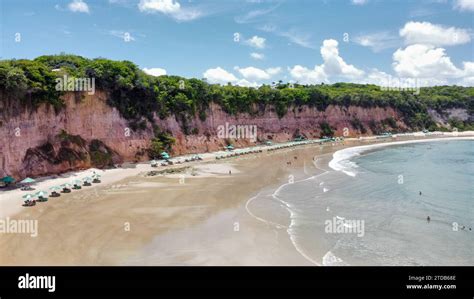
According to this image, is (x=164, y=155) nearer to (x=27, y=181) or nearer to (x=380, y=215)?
(x=27, y=181)

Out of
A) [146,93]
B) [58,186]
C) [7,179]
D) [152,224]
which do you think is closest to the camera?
[152,224]

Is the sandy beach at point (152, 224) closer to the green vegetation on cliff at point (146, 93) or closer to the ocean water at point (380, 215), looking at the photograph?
the ocean water at point (380, 215)

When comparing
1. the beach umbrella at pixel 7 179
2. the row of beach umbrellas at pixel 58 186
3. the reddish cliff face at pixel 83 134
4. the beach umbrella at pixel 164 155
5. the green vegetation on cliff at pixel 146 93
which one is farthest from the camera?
the beach umbrella at pixel 164 155

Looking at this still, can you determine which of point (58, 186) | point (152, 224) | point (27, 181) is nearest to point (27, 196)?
point (58, 186)

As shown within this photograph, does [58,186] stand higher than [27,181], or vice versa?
[27,181]

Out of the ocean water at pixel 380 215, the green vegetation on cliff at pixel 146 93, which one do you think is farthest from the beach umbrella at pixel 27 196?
the ocean water at pixel 380 215

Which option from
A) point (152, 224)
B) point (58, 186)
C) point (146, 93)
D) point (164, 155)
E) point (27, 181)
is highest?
point (146, 93)

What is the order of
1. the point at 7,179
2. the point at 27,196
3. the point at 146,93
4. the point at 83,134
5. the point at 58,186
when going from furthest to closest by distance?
the point at 146,93 < the point at 83,134 < the point at 58,186 < the point at 7,179 < the point at 27,196
